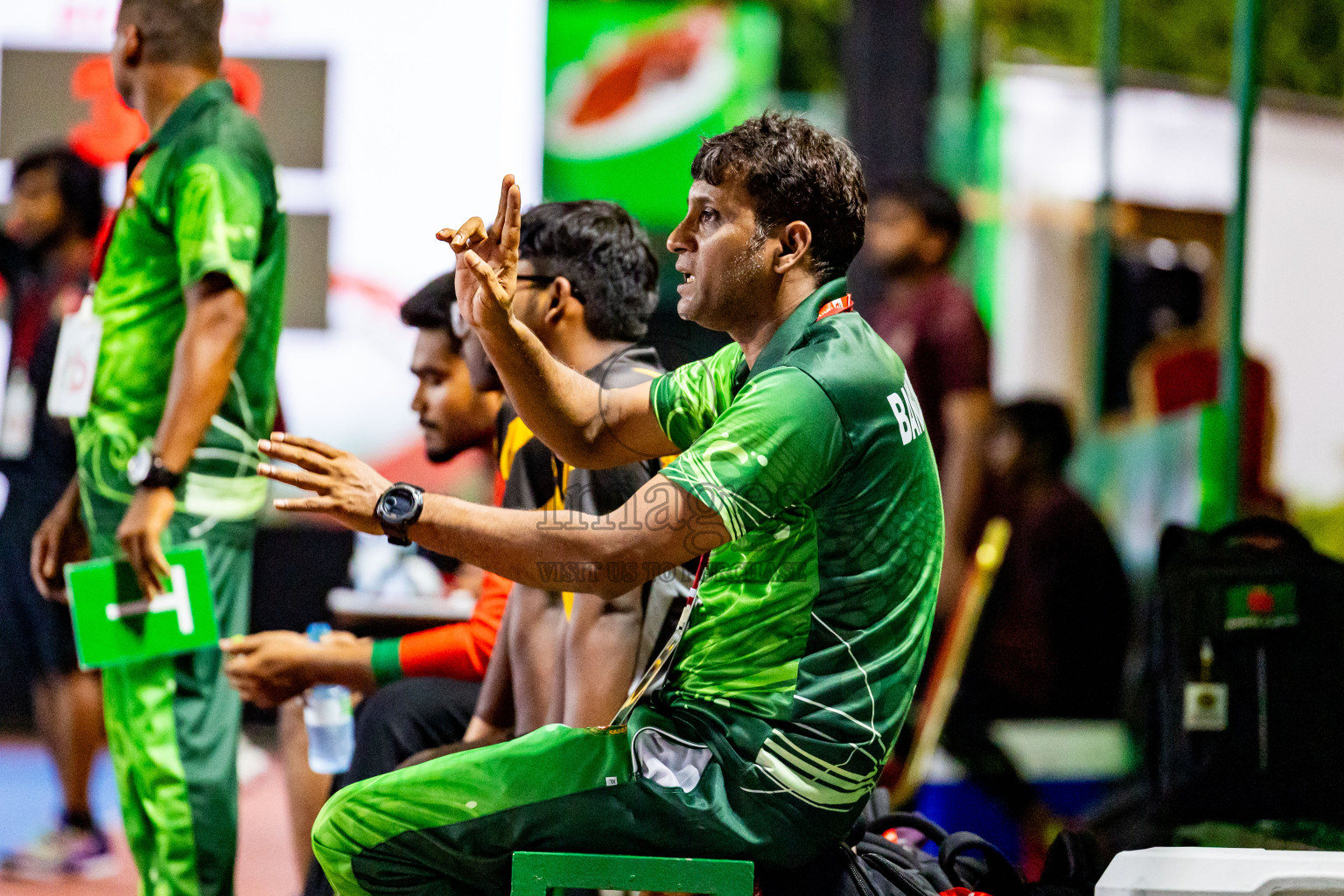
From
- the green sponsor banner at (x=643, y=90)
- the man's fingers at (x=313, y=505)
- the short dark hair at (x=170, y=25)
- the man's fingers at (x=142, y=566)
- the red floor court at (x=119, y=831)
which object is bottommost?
the red floor court at (x=119, y=831)

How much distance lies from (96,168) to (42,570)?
2.10 metres

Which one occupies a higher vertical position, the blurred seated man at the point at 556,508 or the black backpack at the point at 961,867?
the blurred seated man at the point at 556,508

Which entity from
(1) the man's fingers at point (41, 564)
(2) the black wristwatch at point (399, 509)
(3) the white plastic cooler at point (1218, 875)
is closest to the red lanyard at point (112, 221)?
(1) the man's fingers at point (41, 564)

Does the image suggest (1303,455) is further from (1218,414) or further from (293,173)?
(293,173)

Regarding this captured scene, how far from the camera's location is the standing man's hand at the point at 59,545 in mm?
3453

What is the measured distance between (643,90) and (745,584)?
7136mm

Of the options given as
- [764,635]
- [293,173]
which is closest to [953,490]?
[293,173]

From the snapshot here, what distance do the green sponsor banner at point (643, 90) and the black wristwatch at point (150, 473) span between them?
18.6 ft

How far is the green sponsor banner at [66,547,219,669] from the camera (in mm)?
3000

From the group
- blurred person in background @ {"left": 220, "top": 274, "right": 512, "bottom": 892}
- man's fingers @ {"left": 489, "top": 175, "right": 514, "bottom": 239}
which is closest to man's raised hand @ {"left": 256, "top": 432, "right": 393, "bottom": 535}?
man's fingers @ {"left": 489, "top": 175, "right": 514, "bottom": 239}

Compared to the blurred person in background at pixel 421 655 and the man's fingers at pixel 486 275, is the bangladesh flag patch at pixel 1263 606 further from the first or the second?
the man's fingers at pixel 486 275

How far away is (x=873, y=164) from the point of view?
25.7 ft

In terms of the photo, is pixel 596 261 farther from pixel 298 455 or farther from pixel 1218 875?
pixel 1218 875

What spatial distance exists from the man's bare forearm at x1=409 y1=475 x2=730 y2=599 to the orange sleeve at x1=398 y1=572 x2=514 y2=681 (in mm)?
1130
